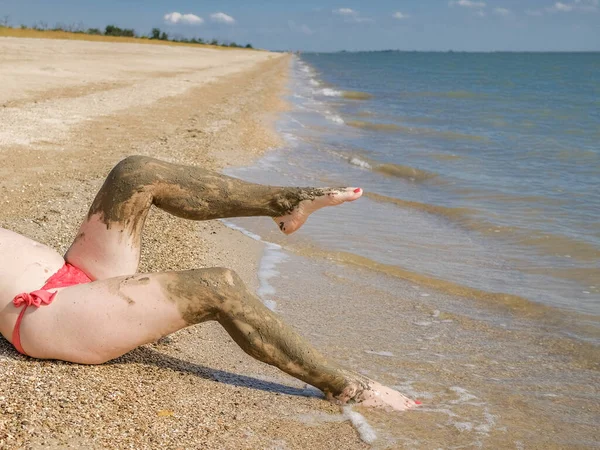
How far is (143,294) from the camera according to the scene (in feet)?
8.98

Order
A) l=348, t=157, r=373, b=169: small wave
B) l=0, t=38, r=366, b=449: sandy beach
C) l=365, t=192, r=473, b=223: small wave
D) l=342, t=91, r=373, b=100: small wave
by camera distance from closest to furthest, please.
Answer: l=0, t=38, r=366, b=449: sandy beach, l=365, t=192, r=473, b=223: small wave, l=348, t=157, r=373, b=169: small wave, l=342, t=91, r=373, b=100: small wave

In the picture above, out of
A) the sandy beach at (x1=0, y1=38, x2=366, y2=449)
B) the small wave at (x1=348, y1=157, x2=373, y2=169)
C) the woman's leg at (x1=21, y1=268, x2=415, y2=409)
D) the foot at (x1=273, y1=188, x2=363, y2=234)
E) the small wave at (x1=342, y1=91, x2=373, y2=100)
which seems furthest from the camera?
the small wave at (x1=342, y1=91, x2=373, y2=100)

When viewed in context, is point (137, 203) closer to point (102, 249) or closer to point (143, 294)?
point (102, 249)

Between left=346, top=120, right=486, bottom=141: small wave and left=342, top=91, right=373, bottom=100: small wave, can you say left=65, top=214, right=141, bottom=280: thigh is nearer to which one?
left=346, top=120, right=486, bottom=141: small wave

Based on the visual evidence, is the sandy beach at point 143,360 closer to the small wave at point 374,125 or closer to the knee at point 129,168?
the knee at point 129,168

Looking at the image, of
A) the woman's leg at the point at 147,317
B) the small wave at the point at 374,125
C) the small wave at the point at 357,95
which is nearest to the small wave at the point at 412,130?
the small wave at the point at 374,125

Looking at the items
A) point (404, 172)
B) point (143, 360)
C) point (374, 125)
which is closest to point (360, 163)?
point (404, 172)

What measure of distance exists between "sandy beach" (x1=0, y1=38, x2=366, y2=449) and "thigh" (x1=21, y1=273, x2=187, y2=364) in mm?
105

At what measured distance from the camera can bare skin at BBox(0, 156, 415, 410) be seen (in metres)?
2.74

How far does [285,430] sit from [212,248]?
2.55m

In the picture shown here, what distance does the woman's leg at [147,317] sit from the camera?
2.74 m

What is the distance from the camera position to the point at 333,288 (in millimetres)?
4660

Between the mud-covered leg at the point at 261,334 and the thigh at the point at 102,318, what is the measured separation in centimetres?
8

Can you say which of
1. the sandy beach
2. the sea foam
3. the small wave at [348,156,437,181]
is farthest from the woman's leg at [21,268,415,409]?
the small wave at [348,156,437,181]
